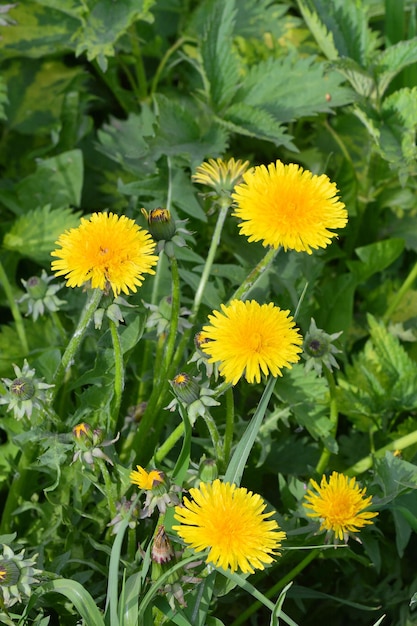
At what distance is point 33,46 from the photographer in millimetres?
1978

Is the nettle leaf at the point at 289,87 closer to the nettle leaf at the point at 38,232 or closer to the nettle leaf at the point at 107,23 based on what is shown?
the nettle leaf at the point at 107,23

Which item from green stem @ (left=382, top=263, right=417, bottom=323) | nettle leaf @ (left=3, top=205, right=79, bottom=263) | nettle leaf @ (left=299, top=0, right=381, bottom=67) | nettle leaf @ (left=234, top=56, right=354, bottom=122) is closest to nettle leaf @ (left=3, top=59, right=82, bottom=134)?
nettle leaf @ (left=3, top=205, right=79, bottom=263)

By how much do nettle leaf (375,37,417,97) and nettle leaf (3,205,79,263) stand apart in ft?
2.20

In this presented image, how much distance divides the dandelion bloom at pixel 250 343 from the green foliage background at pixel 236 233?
0.88 feet

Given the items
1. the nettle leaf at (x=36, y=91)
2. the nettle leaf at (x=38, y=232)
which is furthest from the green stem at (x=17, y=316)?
the nettle leaf at (x=36, y=91)

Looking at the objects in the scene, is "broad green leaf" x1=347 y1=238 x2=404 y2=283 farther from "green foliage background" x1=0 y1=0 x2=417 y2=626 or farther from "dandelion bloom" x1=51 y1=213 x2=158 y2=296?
"dandelion bloom" x1=51 y1=213 x2=158 y2=296

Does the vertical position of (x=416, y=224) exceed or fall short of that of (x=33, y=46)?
it falls short

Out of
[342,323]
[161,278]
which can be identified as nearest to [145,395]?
[161,278]

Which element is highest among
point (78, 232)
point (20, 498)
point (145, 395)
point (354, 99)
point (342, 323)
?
point (354, 99)

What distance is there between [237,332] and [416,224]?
1036 millimetres

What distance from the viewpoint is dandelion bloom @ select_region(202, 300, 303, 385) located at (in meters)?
1.00

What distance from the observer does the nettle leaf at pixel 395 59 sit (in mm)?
1611

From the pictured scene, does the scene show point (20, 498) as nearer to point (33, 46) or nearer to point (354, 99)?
point (354, 99)

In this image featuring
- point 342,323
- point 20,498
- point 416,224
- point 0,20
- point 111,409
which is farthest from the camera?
point 416,224
